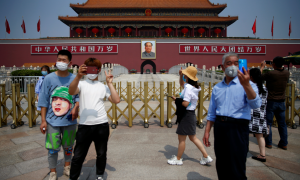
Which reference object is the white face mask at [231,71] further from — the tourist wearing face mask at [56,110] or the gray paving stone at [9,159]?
the gray paving stone at [9,159]

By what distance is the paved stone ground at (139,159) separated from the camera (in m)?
3.08

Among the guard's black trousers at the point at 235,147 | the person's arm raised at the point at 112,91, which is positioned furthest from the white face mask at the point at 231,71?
the person's arm raised at the point at 112,91

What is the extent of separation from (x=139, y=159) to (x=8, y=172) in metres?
2.09

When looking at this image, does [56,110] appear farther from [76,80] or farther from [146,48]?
[146,48]

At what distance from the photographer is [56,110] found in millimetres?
2760

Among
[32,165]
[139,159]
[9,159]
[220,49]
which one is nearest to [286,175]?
[139,159]

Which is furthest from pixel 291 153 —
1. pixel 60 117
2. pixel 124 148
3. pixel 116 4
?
pixel 116 4

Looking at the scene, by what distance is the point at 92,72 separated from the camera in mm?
2615

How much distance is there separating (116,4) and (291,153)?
38.1 metres

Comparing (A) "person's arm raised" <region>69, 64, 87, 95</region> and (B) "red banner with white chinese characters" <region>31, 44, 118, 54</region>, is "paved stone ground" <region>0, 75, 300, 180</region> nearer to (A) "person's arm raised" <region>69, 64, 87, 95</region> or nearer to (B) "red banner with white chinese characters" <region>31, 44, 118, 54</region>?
(A) "person's arm raised" <region>69, 64, 87, 95</region>

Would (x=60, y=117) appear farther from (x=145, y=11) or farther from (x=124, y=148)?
(x=145, y=11)

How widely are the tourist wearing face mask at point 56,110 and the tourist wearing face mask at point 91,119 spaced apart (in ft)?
0.96

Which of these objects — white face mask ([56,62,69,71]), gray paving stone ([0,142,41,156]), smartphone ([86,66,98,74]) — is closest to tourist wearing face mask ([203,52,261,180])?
smartphone ([86,66,98,74])

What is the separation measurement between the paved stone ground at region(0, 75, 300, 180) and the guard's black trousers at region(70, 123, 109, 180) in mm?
472
